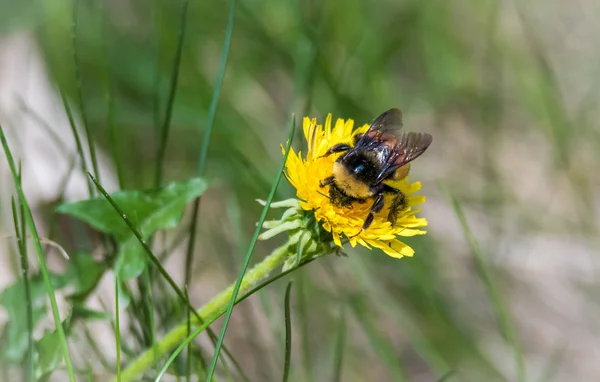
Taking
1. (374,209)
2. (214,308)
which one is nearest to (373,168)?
(374,209)

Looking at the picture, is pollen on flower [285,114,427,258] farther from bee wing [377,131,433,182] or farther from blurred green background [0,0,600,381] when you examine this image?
blurred green background [0,0,600,381]

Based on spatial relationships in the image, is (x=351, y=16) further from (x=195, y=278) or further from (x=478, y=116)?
(x=195, y=278)

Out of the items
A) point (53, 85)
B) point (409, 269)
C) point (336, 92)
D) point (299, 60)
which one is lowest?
point (409, 269)

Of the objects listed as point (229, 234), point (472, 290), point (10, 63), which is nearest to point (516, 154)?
point (472, 290)

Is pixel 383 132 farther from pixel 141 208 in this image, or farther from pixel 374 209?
pixel 141 208

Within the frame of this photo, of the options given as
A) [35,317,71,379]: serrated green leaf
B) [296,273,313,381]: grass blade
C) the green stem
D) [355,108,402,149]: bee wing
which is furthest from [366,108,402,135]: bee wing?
[35,317,71,379]: serrated green leaf
